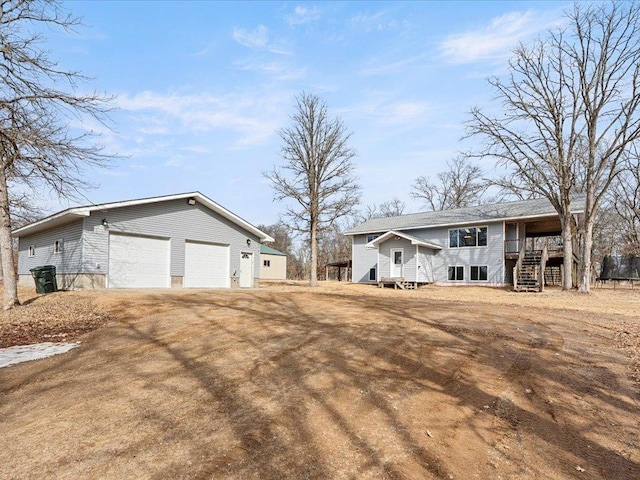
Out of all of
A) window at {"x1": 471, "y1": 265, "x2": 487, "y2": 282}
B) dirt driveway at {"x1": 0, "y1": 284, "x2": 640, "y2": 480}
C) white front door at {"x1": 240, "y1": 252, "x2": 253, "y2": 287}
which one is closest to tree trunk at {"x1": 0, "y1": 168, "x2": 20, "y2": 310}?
dirt driveway at {"x1": 0, "y1": 284, "x2": 640, "y2": 480}

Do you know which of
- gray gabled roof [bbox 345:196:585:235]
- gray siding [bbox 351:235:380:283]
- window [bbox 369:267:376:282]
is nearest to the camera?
gray gabled roof [bbox 345:196:585:235]

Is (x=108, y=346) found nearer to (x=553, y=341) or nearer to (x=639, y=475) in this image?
(x=639, y=475)

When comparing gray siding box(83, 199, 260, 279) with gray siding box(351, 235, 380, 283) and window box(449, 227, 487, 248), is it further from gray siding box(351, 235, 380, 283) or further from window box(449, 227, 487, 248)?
window box(449, 227, 487, 248)

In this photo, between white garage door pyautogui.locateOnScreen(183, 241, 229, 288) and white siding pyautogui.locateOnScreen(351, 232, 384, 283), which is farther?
white siding pyautogui.locateOnScreen(351, 232, 384, 283)

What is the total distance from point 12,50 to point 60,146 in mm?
2799

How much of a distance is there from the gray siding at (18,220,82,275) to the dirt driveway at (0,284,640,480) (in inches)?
405

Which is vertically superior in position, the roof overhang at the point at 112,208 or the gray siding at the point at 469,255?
the roof overhang at the point at 112,208

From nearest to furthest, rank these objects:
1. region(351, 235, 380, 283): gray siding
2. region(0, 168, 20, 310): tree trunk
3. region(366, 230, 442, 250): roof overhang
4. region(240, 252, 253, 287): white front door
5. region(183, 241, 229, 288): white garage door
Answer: region(0, 168, 20, 310): tree trunk < region(183, 241, 229, 288): white garage door < region(240, 252, 253, 287): white front door < region(366, 230, 442, 250): roof overhang < region(351, 235, 380, 283): gray siding

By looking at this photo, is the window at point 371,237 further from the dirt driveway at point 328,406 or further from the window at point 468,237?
the dirt driveway at point 328,406

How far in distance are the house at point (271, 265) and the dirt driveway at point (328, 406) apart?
36.3 m

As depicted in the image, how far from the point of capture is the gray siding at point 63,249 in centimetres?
1572

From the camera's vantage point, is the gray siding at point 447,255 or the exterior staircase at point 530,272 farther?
the gray siding at point 447,255

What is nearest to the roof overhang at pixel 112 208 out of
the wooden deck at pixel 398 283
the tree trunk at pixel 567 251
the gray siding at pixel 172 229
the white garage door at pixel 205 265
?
the gray siding at pixel 172 229

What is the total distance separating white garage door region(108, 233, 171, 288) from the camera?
53.2 ft
